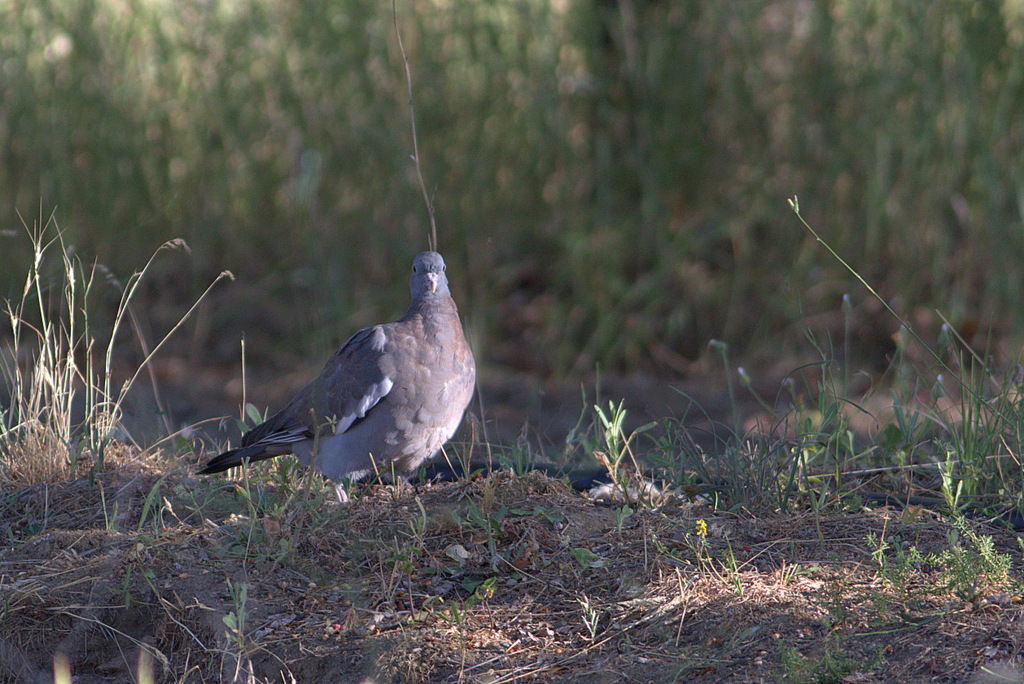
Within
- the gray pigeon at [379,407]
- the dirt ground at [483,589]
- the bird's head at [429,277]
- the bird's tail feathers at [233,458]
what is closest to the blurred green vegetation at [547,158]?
the bird's head at [429,277]

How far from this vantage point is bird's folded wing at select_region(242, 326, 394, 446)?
3.28 metres

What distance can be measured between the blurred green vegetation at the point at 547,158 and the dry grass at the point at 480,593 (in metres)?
3.37

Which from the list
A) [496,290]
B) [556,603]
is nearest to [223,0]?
[496,290]

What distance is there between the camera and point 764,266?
6.55 metres

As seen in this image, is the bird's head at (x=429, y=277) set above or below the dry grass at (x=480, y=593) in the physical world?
above

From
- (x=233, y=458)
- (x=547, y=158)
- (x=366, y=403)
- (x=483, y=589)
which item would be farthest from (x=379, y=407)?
(x=547, y=158)

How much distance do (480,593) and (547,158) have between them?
4674mm

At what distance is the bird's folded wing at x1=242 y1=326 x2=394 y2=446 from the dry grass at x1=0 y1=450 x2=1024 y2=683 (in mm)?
303

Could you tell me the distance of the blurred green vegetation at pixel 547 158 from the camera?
6.17m

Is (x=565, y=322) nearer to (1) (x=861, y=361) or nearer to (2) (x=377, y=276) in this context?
(2) (x=377, y=276)

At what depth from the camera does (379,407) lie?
3.32m

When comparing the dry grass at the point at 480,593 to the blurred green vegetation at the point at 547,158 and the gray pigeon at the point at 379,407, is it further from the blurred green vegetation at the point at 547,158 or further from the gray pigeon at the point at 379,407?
the blurred green vegetation at the point at 547,158

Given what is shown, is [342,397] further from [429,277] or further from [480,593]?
[480,593]

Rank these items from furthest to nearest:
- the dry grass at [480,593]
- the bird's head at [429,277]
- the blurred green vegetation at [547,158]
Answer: the blurred green vegetation at [547,158]
the bird's head at [429,277]
the dry grass at [480,593]
